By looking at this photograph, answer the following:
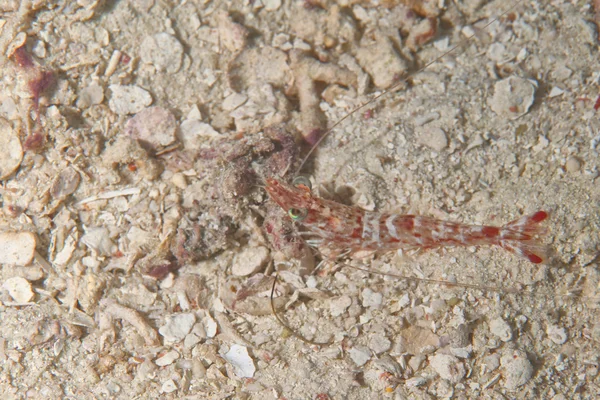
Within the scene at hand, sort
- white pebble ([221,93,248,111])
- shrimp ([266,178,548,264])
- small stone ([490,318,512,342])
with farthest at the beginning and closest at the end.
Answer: white pebble ([221,93,248,111]) < shrimp ([266,178,548,264]) < small stone ([490,318,512,342])

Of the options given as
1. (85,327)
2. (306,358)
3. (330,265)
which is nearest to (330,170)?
(330,265)

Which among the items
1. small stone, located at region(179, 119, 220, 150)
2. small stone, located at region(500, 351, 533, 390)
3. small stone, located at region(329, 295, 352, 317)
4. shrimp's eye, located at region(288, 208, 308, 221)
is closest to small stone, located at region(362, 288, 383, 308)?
small stone, located at region(329, 295, 352, 317)

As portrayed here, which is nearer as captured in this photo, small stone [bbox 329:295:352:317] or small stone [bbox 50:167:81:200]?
small stone [bbox 329:295:352:317]

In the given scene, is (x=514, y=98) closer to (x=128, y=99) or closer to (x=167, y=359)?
(x=128, y=99)

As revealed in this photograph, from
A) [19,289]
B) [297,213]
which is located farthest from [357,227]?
[19,289]

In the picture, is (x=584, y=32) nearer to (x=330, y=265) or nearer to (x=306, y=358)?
(x=330, y=265)

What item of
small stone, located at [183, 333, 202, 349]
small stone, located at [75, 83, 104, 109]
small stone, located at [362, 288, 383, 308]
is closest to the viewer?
small stone, located at [183, 333, 202, 349]

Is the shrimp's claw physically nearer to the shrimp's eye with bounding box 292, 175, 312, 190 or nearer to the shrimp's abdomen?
the shrimp's abdomen
